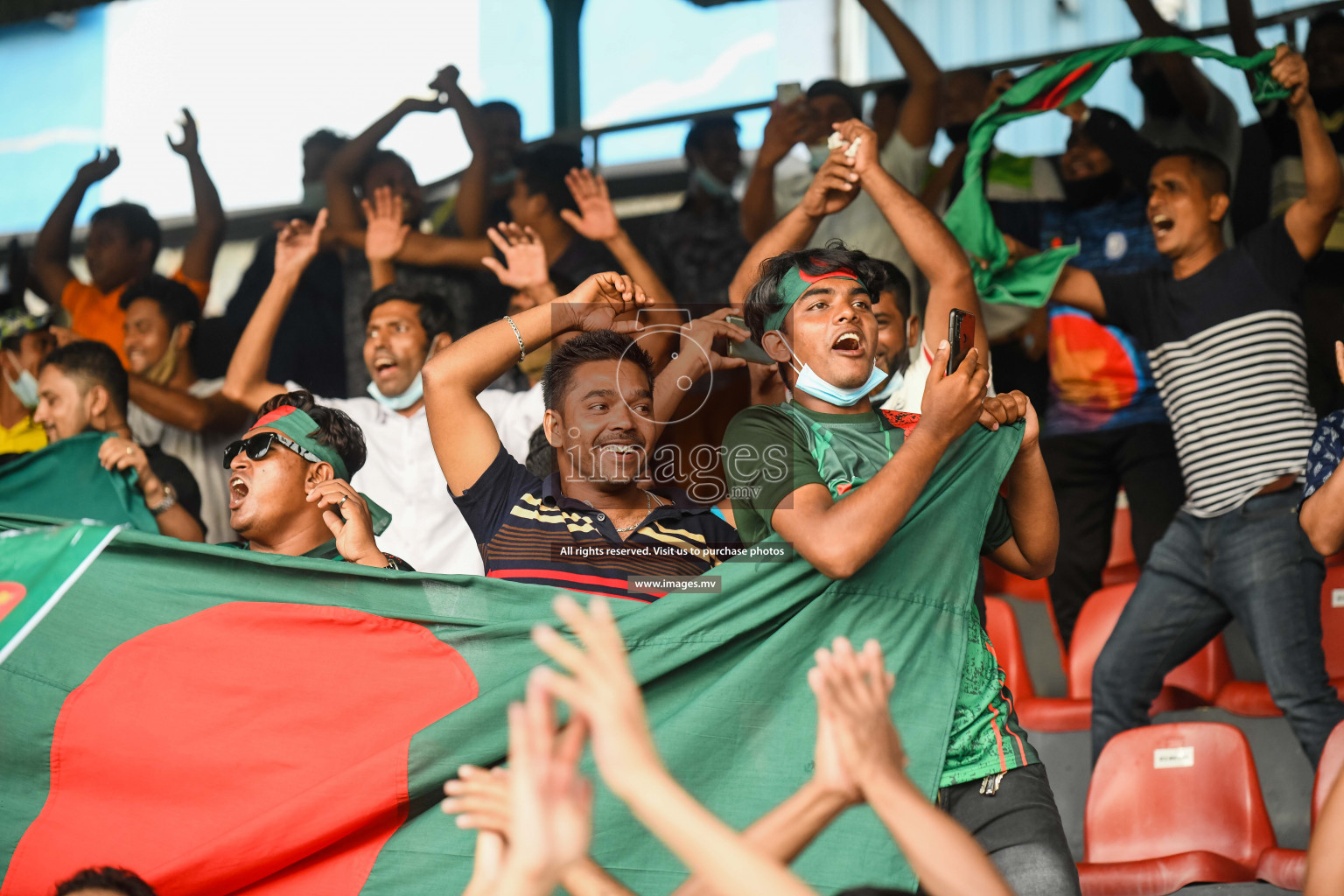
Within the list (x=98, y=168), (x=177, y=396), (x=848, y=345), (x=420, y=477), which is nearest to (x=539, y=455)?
(x=420, y=477)

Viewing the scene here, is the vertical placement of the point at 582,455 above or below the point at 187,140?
below

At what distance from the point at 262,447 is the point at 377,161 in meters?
2.54

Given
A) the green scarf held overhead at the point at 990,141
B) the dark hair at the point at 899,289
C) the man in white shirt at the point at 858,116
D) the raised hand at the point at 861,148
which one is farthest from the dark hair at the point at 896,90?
the raised hand at the point at 861,148

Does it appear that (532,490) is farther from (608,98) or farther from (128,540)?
(608,98)

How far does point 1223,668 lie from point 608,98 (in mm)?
3539

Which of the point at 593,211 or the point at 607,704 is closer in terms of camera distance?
the point at 607,704

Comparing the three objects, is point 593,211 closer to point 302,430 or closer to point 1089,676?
point 302,430

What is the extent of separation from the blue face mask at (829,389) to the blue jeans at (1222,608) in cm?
152

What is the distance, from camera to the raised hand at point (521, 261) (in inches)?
173

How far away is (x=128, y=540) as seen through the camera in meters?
2.76

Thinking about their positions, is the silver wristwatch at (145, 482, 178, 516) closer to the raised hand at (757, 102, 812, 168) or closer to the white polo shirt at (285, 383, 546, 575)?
the white polo shirt at (285, 383, 546, 575)

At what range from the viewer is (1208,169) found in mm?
4188

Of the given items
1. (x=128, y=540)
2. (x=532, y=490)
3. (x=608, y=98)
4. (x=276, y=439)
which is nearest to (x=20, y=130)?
(x=608, y=98)

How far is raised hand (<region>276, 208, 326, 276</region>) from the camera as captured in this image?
4992 mm
